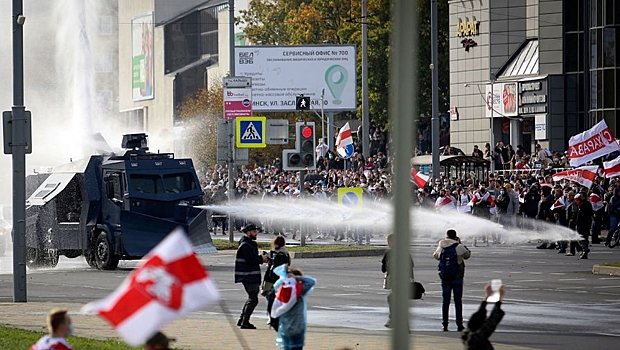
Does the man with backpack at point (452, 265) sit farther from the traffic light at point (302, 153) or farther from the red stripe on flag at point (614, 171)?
the red stripe on flag at point (614, 171)

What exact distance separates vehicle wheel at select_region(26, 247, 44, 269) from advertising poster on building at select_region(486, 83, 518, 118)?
1352 inches

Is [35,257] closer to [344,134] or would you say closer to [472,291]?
[472,291]

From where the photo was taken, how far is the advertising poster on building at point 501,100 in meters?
63.5

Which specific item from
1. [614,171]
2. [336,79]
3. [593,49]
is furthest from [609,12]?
[614,171]

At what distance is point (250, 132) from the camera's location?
3666 centimetres

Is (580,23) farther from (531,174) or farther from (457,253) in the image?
(457,253)

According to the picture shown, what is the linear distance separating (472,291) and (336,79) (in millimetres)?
37584

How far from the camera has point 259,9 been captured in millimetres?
81688

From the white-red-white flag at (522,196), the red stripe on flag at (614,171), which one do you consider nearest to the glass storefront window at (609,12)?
the white-red-white flag at (522,196)

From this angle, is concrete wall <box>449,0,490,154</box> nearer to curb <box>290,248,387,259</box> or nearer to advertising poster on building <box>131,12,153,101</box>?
curb <box>290,248,387,259</box>

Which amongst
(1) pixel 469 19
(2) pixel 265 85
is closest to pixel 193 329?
(2) pixel 265 85

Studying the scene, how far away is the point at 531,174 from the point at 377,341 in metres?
28.1

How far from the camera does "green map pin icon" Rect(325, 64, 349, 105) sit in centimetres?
6081

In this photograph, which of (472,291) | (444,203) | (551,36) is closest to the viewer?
(472,291)
